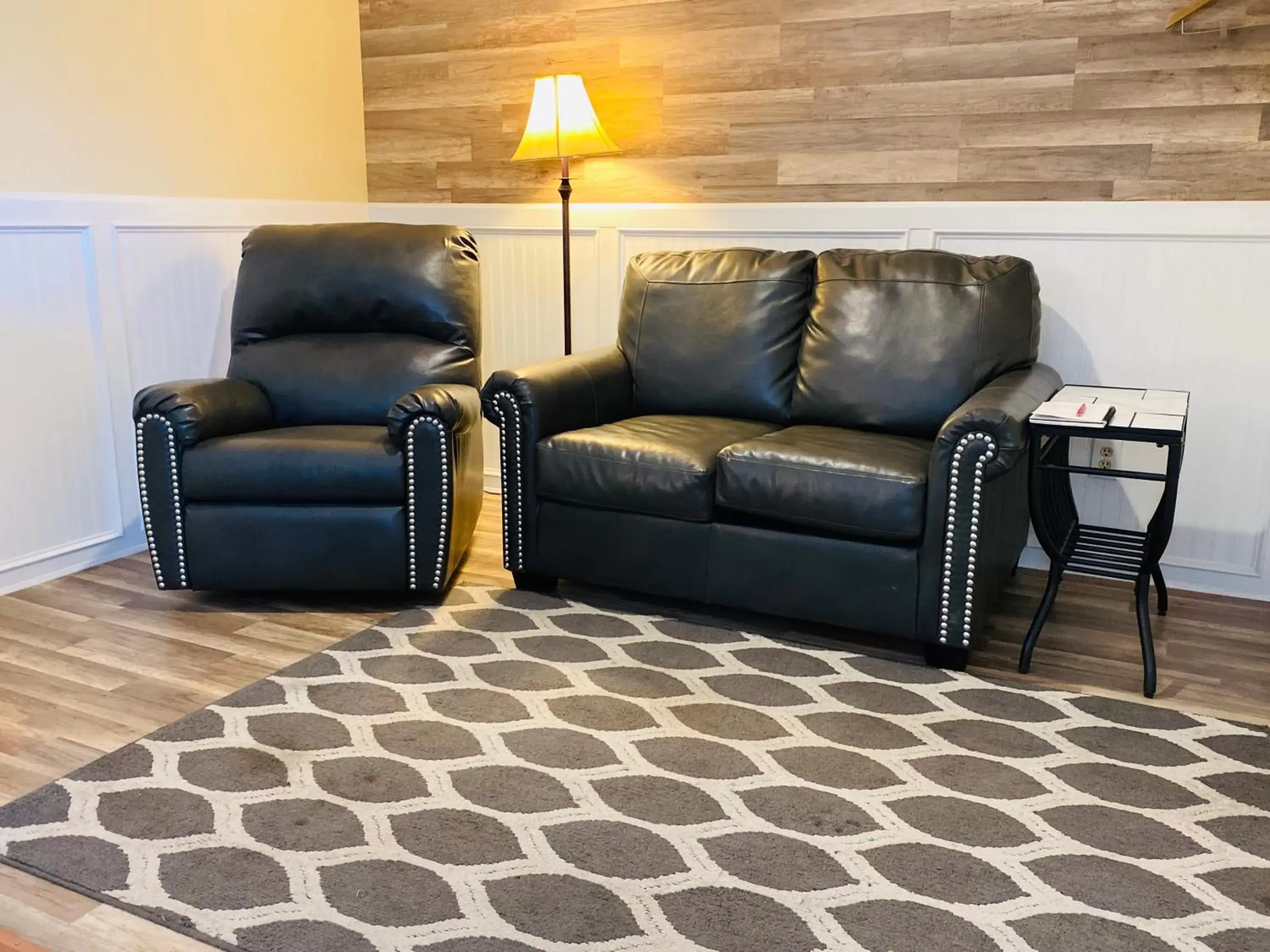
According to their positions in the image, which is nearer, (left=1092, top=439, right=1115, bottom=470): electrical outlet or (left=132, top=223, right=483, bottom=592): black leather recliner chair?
(left=132, top=223, right=483, bottom=592): black leather recliner chair

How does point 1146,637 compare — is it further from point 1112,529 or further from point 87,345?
point 87,345

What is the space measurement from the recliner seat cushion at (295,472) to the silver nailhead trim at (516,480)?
11.7 inches

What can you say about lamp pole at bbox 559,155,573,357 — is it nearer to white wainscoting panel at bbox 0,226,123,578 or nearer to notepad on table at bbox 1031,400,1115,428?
white wainscoting panel at bbox 0,226,123,578

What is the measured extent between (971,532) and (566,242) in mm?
1981

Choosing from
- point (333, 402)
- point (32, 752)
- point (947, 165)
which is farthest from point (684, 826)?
point (947, 165)

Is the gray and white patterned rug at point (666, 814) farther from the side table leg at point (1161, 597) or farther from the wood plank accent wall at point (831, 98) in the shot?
the wood plank accent wall at point (831, 98)

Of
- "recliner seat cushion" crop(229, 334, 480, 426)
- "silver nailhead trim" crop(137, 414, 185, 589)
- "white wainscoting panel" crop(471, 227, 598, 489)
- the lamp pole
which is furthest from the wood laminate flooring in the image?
"white wainscoting panel" crop(471, 227, 598, 489)

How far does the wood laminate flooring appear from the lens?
239 cm

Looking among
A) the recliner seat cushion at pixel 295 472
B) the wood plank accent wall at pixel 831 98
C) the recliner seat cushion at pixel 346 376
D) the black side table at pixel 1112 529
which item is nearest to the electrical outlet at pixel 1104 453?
the black side table at pixel 1112 529

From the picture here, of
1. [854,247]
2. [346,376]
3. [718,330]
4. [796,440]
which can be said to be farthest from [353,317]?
[854,247]

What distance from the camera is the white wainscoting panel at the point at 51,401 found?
3172mm

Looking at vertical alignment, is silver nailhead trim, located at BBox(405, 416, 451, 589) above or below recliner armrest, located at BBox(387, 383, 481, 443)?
below

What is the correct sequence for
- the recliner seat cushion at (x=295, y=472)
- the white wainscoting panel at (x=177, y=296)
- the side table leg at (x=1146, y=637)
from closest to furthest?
the side table leg at (x=1146, y=637) < the recliner seat cushion at (x=295, y=472) < the white wainscoting panel at (x=177, y=296)

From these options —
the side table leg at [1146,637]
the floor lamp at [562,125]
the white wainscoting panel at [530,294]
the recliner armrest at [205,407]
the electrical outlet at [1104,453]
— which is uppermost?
the floor lamp at [562,125]
